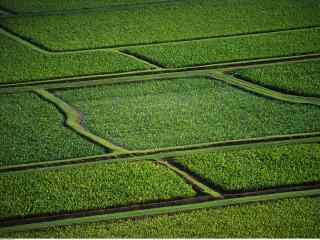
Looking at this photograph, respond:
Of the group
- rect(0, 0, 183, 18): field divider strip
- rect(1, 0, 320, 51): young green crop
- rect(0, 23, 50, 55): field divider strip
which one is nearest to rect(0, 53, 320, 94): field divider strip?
rect(1, 0, 320, 51): young green crop

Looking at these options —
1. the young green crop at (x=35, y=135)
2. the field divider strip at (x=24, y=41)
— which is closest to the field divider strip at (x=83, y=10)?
the field divider strip at (x=24, y=41)

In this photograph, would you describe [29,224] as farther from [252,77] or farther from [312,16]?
[312,16]

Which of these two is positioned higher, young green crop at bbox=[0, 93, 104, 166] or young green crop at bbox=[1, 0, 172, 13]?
young green crop at bbox=[1, 0, 172, 13]

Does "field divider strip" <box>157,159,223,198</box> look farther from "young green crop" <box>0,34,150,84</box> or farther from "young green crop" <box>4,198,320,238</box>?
"young green crop" <box>0,34,150,84</box>

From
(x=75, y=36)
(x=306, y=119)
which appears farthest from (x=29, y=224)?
(x=75, y=36)

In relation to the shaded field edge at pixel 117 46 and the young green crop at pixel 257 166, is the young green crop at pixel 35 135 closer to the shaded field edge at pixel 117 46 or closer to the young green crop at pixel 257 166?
the young green crop at pixel 257 166
